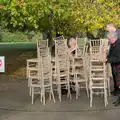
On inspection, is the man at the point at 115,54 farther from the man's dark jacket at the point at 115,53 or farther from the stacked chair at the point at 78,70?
the stacked chair at the point at 78,70

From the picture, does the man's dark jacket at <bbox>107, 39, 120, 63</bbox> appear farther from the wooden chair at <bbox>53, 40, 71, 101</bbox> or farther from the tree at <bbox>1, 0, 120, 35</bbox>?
the tree at <bbox>1, 0, 120, 35</bbox>

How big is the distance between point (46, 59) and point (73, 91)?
5.47 feet

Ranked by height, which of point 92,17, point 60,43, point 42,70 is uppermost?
point 92,17

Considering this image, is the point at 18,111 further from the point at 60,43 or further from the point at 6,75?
the point at 6,75

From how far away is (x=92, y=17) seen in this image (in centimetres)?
1405

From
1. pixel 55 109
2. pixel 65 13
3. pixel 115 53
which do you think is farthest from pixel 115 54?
pixel 65 13

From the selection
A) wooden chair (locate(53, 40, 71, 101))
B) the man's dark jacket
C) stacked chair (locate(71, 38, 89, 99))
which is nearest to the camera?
the man's dark jacket

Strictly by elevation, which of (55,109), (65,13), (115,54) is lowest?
(55,109)

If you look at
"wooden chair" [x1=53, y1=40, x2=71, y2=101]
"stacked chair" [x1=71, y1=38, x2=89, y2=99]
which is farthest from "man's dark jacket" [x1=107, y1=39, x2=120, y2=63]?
"wooden chair" [x1=53, y1=40, x2=71, y2=101]

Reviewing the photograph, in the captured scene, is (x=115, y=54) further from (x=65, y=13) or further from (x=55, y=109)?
(x=65, y=13)

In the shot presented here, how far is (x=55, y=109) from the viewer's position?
25.5 feet

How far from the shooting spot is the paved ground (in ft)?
23.4

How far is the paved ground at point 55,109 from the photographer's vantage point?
712cm

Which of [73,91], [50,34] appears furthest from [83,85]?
[50,34]
